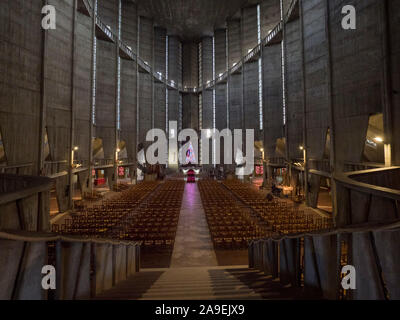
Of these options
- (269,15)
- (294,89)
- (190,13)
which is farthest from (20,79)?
(190,13)

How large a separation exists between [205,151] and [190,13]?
889 inches

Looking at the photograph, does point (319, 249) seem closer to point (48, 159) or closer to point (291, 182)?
point (48, 159)

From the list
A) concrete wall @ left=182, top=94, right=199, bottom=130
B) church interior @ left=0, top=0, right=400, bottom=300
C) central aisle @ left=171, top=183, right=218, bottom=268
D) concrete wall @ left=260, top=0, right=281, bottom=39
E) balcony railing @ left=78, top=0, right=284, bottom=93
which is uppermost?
concrete wall @ left=260, top=0, right=281, bottom=39

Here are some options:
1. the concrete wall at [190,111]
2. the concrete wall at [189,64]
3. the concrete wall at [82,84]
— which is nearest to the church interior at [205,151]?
the concrete wall at [82,84]

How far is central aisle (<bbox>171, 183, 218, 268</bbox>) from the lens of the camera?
26.1ft

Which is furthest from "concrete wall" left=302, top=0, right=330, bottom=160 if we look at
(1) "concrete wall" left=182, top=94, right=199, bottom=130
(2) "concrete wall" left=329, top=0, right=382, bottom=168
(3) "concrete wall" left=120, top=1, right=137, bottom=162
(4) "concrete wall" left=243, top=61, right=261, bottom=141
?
(1) "concrete wall" left=182, top=94, right=199, bottom=130

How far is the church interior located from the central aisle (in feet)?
0.33

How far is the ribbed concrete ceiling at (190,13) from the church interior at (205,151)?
28 cm

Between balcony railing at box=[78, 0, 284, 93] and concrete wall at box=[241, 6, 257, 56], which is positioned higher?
concrete wall at box=[241, 6, 257, 56]

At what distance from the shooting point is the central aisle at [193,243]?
7.95 metres

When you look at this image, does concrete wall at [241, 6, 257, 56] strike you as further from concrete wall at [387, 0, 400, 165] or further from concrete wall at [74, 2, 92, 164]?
concrete wall at [387, 0, 400, 165]

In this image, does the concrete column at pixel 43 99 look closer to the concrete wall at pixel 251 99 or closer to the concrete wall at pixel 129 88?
the concrete wall at pixel 129 88
